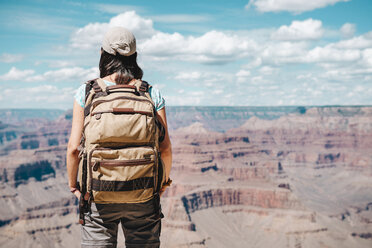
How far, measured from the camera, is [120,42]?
4.21 m

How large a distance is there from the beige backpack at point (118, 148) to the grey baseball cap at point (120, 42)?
1.54 ft

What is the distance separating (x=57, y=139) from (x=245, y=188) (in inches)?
5351

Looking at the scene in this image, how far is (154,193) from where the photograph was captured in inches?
162

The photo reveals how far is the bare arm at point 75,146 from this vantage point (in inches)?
160

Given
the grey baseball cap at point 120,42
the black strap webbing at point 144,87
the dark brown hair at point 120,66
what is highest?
the grey baseball cap at point 120,42

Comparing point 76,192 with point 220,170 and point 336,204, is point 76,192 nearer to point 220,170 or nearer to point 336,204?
point 220,170

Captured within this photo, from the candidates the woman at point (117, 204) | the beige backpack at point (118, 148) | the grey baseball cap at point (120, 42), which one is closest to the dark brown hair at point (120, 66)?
the woman at point (117, 204)

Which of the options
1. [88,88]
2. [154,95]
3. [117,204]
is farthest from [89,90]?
[117,204]

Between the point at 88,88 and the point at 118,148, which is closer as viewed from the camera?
the point at 118,148

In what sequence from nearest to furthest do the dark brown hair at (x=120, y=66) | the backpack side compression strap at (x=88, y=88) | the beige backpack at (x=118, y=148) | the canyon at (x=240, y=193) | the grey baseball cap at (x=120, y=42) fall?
the beige backpack at (x=118, y=148) < the backpack side compression strap at (x=88, y=88) < the grey baseball cap at (x=120, y=42) < the dark brown hair at (x=120, y=66) < the canyon at (x=240, y=193)

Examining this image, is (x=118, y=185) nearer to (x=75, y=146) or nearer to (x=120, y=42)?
(x=75, y=146)

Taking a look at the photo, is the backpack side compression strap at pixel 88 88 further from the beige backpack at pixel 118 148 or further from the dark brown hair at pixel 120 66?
the dark brown hair at pixel 120 66

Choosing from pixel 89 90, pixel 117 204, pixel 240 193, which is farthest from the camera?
pixel 240 193

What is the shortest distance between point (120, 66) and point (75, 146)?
3.47ft
